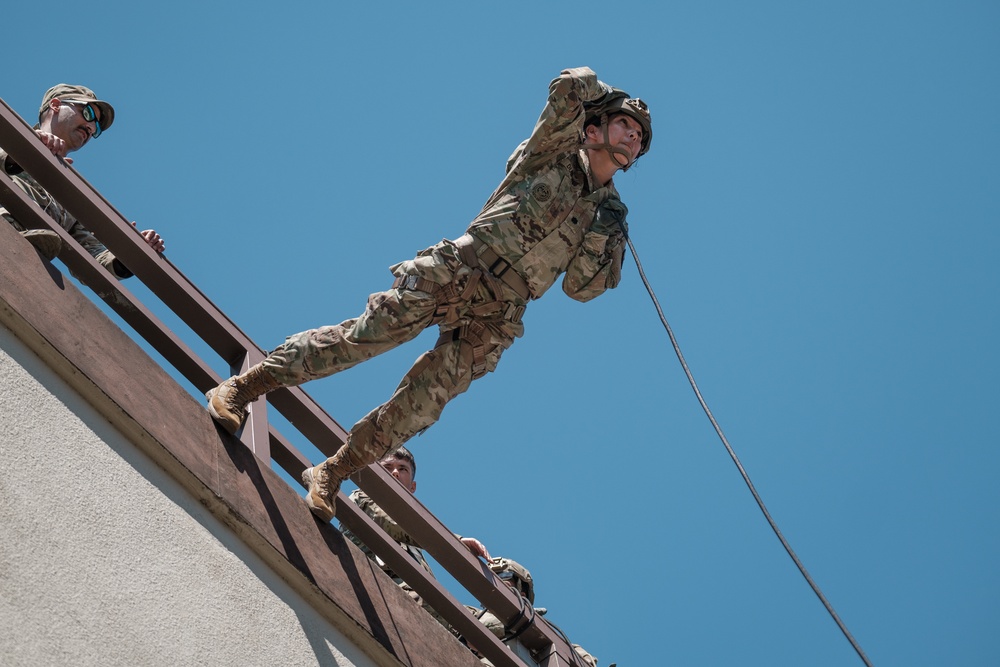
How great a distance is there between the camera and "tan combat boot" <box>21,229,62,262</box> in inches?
222

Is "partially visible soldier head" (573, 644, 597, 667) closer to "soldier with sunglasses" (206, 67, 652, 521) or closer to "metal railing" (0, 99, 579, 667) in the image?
"metal railing" (0, 99, 579, 667)

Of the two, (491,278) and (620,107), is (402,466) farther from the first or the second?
(620,107)

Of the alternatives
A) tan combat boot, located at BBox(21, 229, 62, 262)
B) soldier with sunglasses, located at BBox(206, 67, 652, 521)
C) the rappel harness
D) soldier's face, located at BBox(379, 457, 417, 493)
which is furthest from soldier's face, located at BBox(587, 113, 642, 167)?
soldier's face, located at BBox(379, 457, 417, 493)

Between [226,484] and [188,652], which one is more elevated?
[226,484]

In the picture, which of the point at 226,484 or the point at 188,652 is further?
the point at 226,484

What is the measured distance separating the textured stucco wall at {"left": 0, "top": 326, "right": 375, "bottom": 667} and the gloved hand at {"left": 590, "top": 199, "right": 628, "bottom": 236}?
2064mm

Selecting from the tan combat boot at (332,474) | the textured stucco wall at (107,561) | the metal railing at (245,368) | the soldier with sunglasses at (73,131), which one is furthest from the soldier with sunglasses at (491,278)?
the soldier with sunglasses at (73,131)

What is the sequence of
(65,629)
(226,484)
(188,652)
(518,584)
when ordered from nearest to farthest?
(65,629) → (188,652) → (226,484) → (518,584)

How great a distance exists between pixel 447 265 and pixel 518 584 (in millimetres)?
2297

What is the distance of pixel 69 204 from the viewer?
20.3ft

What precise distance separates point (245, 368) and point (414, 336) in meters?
0.77

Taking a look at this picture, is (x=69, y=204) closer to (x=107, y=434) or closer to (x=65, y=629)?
(x=107, y=434)

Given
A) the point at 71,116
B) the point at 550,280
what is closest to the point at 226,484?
the point at 550,280

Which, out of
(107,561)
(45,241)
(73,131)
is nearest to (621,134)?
(45,241)
